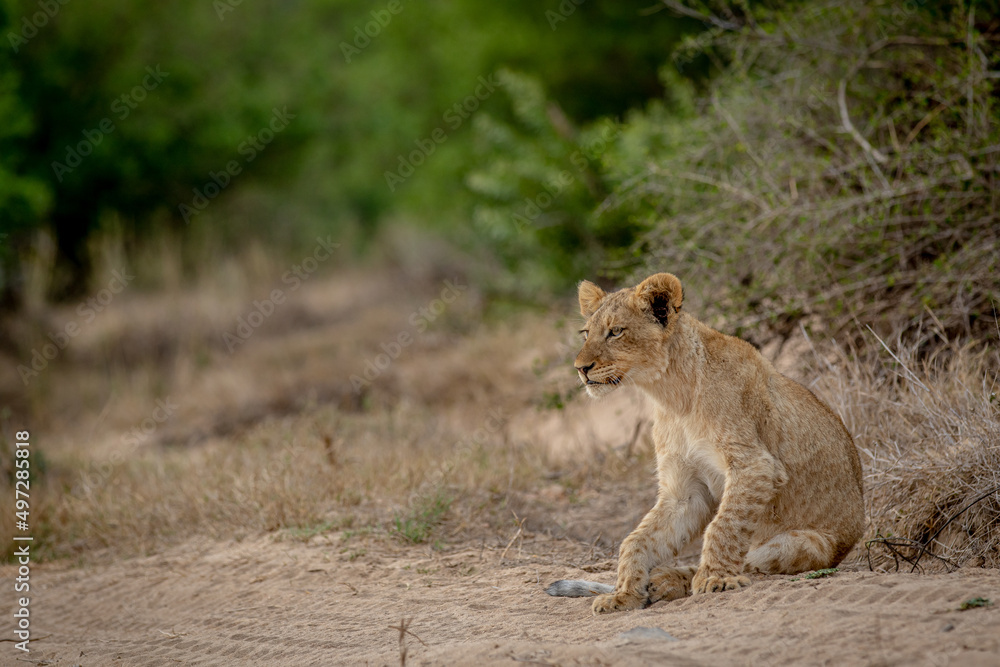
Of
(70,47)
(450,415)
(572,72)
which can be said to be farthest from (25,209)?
(572,72)

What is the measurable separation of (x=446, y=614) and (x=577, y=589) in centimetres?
69

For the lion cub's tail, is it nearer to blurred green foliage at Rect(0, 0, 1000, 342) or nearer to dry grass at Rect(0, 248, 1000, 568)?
dry grass at Rect(0, 248, 1000, 568)

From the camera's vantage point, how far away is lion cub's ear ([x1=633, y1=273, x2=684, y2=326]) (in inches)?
187

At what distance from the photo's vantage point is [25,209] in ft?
41.7

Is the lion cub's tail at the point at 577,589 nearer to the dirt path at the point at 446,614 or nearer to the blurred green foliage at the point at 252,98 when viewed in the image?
the dirt path at the point at 446,614

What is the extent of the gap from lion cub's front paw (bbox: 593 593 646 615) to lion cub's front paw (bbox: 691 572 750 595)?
0.28m

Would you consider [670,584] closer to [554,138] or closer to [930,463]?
[930,463]

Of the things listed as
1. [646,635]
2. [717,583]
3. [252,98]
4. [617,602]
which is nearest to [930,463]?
[717,583]

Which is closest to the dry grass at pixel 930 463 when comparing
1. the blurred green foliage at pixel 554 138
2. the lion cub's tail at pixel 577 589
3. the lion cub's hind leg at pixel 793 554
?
the lion cub's hind leg at pixel 793 554

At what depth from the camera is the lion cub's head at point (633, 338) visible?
473 centimetres

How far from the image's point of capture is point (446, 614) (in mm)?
4777

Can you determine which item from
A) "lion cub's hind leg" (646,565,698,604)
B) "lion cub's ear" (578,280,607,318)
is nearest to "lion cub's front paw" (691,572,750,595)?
"lion cub's hind leg" (646,565,698,604)

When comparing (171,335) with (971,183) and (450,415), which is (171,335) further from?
(971,183)

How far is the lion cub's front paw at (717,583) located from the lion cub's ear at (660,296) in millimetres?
1263
